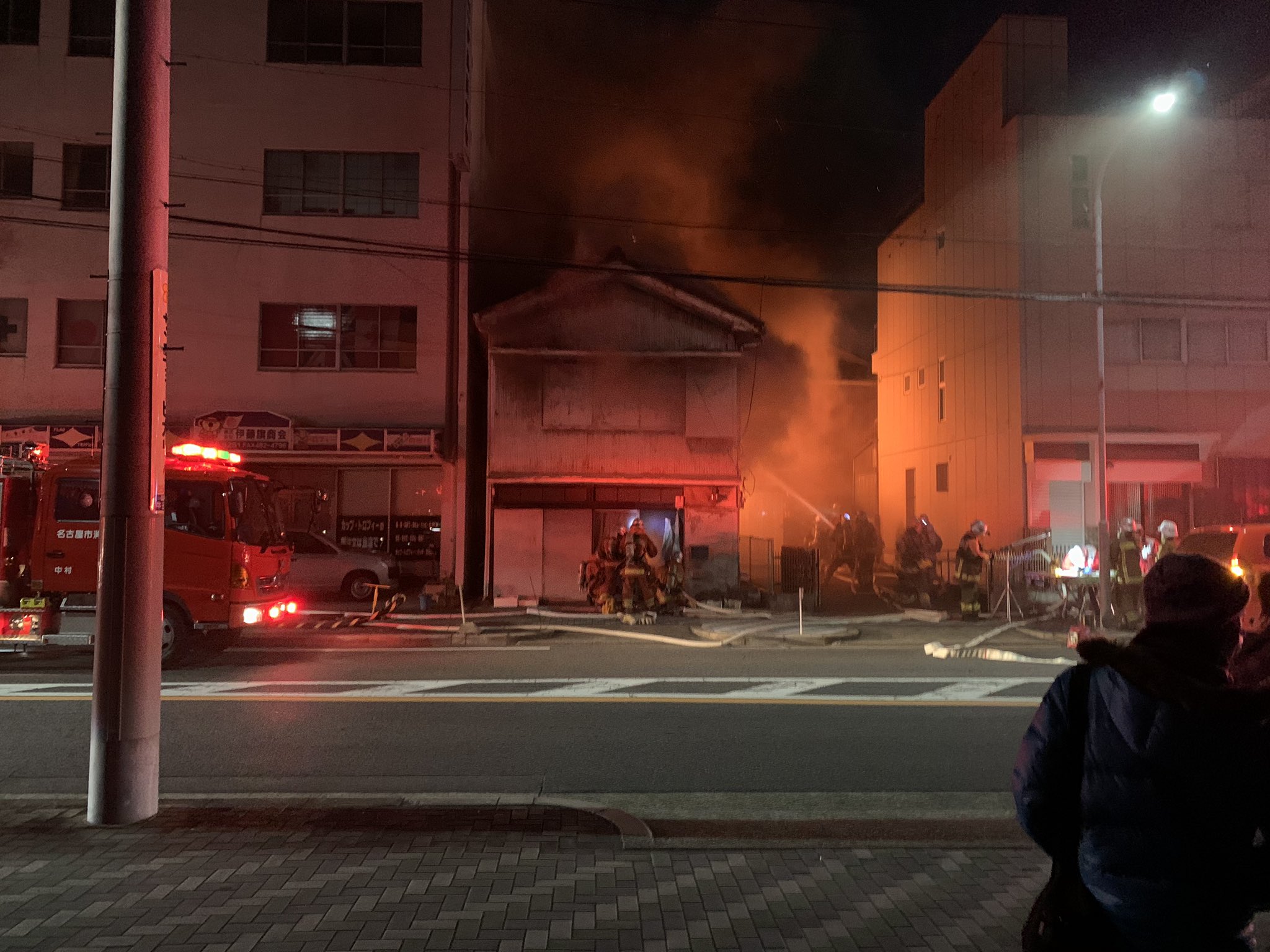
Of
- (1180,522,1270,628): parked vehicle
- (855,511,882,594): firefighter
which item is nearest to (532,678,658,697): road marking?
(1180,522,1270,628): parked vehicle

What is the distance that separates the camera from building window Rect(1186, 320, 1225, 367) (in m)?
18.9

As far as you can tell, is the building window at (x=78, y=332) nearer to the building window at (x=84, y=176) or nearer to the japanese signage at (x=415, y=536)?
the building window at (x=84, y=176)

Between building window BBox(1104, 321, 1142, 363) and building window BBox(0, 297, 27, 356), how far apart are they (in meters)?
22.8

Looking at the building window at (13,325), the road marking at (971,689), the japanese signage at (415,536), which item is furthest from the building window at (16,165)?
the road marking at (971,689)

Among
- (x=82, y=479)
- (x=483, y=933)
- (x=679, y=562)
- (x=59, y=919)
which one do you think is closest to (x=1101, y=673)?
(x=483, y=933)

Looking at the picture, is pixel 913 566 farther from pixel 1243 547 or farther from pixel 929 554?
pixel 1243 547

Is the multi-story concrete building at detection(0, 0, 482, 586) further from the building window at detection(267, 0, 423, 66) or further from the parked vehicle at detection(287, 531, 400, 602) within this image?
the parked vehicle at detection(287, 531, 400, 602)

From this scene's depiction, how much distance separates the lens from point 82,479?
10.8 metres

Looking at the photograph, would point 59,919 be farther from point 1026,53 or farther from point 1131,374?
point 1026,53

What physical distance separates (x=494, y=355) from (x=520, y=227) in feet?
20.0

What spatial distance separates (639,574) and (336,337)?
9.29 meters

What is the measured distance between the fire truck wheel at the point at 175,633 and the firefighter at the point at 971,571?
454 inches

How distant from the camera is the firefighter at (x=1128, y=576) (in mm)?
14977

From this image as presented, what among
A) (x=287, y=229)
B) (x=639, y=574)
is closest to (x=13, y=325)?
(x=287, y=229)
